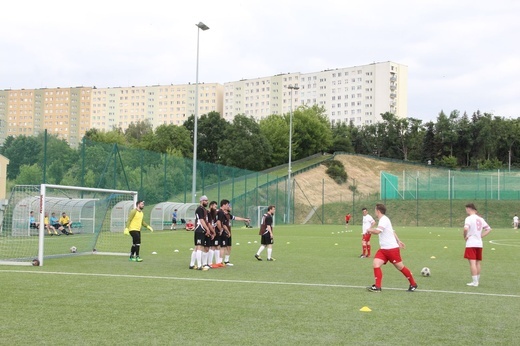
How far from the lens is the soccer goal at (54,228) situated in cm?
1797

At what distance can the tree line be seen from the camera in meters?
98.4

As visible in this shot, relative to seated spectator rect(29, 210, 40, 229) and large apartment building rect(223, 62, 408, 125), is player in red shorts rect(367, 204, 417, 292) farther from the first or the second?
large apartment building rect(223, 62, 408, 125)

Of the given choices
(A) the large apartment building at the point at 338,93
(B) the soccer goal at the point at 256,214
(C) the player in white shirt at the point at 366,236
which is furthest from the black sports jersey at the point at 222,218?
(A) the large apartment building at the point at 338,93

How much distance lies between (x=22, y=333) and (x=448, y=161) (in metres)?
105

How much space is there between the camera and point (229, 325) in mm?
8234

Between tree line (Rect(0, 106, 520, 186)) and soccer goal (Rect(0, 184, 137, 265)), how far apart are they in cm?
6649

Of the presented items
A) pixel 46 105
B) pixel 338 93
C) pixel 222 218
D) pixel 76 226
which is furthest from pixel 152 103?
pixel 222 218

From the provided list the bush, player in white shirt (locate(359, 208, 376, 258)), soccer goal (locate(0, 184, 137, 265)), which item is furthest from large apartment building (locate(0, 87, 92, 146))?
player in white shirt (locate(359, 208, 376, 258))

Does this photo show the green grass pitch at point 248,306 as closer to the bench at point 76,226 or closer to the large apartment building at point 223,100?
the bench at point 76,226

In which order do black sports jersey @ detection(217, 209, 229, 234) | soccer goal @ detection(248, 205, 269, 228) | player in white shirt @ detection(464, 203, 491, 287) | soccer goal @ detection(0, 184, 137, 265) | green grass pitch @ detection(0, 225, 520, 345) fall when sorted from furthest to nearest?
soccer goal @ detection(248, 205, 269, 228) < soccer goal @ detection(0, 184, 137, 265) < black sports jersey @ detection(217, 209, 229, 234) < player in white shirt @ detection(464, 203, 491, 287) < green grass pitch @ detection(0, 225, 520, 345)

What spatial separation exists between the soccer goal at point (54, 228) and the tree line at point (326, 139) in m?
66.5

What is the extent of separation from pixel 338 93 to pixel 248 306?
443ft

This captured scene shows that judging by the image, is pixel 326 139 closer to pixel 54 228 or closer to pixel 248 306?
pixel 54 228

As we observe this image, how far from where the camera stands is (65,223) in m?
27.2
